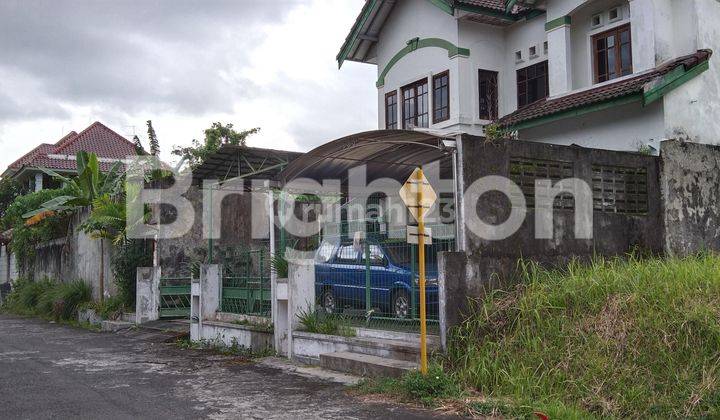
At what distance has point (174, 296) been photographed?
1703cm

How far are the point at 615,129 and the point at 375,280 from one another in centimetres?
621

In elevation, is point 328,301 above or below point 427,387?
above

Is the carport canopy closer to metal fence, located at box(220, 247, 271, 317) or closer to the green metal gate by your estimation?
metal fence, located at box(220, 247, 271, 317)

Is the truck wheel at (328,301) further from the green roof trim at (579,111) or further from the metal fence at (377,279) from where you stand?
the green roof trim at (579,111)

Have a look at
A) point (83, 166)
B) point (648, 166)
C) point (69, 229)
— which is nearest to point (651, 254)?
point (648, 166)

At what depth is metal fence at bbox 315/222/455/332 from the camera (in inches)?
385

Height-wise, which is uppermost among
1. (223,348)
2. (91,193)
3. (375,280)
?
(91,193)

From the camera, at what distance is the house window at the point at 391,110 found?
756 inches

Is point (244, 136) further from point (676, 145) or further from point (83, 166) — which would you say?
point (676, 145)

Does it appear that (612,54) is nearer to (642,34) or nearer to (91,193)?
(642,34)

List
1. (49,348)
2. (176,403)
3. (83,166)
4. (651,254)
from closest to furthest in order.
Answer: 1. (176,403)
2. (651,254)
3. (49,348)
4. (83,166)

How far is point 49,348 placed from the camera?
13688 millimetres

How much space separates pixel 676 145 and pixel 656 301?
5.12 meters

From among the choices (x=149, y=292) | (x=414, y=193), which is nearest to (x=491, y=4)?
(x=414, y=193)
